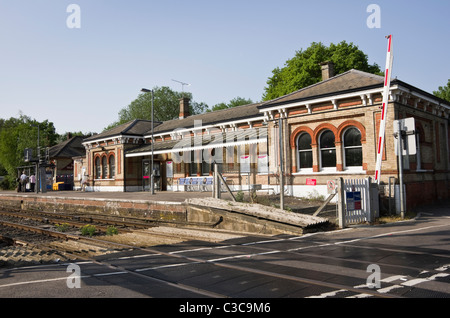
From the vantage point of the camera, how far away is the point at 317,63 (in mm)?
37031

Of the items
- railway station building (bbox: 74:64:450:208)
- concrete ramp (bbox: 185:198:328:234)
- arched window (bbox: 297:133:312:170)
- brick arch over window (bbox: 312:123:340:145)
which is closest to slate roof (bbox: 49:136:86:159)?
railway station building (bbox: 74:64:450:208)

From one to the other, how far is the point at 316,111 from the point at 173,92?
50.4 m

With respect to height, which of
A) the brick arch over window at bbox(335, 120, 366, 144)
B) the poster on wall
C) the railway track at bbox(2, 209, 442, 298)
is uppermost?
the brick arch over window at bbox(335, 120, 366, 144)

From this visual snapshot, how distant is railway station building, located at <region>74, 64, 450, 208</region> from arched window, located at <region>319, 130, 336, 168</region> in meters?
0.05

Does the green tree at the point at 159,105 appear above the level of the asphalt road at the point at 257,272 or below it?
above

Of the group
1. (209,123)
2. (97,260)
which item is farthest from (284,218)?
(209,123)

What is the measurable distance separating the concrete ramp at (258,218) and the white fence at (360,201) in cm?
124

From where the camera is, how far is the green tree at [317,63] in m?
35.9

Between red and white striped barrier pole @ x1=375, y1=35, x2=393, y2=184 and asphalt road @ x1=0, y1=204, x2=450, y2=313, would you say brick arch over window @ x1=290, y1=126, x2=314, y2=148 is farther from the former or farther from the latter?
asphalt road @ x1=0, y1=204, x2=450, y2=313

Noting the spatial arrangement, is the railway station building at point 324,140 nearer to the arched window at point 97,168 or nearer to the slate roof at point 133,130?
the slate roof at point 133,130

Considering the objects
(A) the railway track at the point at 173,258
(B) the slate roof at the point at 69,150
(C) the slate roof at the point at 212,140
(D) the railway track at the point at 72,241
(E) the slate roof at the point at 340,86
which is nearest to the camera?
(A) the railway track at the point at 173,258

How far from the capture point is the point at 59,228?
13680 mm

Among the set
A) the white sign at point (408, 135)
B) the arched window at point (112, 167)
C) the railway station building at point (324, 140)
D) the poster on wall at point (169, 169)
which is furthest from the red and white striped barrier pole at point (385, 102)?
the arched window at point (112, 167)

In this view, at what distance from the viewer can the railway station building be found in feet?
49.5
